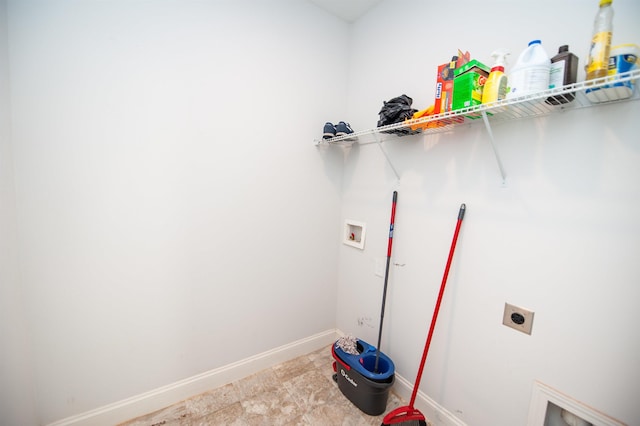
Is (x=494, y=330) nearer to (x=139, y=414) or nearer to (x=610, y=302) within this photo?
(x=610, y=302)

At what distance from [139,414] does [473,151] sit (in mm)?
2493

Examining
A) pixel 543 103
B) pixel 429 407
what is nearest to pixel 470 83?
pixel 543 103

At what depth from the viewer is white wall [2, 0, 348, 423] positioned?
123cm

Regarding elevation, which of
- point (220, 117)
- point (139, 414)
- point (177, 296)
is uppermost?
point (220, 117)

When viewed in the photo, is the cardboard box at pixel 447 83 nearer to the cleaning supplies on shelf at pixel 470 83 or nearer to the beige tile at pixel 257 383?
the cleaning supplies on shelf at pixel 470 83

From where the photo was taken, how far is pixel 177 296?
159cm

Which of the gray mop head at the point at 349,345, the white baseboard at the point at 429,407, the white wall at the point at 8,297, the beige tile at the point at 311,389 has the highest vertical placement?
the white wall at the point at 8,297

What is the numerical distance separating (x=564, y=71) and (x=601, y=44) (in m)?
0.11

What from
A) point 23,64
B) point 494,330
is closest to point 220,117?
point 23,64

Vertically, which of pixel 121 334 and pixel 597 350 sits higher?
pixel 597 350

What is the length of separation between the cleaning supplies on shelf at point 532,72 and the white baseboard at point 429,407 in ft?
5.56

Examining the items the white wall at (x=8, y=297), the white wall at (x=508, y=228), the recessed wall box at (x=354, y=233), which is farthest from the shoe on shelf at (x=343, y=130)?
the white wall at (x=8, y=297)

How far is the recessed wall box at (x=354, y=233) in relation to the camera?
202cm

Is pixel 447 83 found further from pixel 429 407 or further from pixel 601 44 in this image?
pixel 429 407
